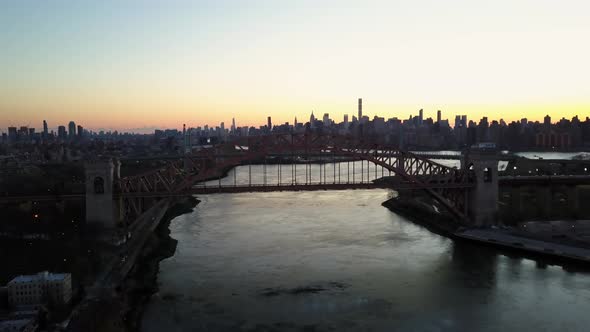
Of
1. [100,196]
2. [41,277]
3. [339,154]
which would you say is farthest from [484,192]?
[41,277]

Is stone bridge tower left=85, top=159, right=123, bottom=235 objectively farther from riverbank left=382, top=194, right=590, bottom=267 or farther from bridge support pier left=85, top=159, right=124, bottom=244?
riverbank left=382, top=194, right=590, bottom=267

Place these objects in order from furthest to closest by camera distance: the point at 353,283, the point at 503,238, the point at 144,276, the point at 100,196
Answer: the point at 503,238 → the point at 100,196 → the point at 144,276 → the point at 353,283

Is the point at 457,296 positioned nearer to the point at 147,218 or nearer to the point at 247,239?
the point at 247,239

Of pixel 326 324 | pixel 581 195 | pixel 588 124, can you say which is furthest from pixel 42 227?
pixel 588 124

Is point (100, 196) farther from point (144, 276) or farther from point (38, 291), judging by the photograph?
point (38, 291)

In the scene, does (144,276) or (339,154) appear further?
(339,154)

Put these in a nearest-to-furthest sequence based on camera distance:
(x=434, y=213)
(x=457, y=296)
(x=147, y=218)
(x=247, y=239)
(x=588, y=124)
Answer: (x=457, y=296)
(x=247, y=239)
(x=147, y=218)
(x=434, y=213)
(x=588, y=124)

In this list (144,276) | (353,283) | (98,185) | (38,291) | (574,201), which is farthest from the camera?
(574,201)
